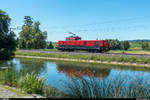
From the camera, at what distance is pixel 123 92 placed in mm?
7031

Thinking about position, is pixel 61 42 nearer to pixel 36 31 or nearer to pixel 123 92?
pixel 36 31

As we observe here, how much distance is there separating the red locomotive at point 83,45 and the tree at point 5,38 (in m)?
21.6

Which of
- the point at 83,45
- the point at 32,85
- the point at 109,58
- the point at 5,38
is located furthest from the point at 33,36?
the point at 32,85

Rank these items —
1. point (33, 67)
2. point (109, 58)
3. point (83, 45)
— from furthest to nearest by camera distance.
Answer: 1. point (83, 45)
2. point (109, 58)
3. point (33, 67)

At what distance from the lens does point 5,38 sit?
1912 cm

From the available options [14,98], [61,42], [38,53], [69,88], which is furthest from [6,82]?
[38,53]

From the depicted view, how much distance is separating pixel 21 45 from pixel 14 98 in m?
63.7

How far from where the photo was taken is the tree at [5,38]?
18.8m

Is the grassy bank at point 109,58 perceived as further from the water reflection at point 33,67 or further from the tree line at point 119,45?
the tree line at point 119,45

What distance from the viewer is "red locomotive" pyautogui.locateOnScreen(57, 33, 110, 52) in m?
37.6

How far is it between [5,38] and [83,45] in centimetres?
2347

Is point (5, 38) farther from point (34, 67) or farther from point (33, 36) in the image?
point (33, 36)

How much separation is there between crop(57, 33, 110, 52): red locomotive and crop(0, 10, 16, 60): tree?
21582 millimetres

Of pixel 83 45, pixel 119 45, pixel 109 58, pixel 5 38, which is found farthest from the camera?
pixel 119 45
